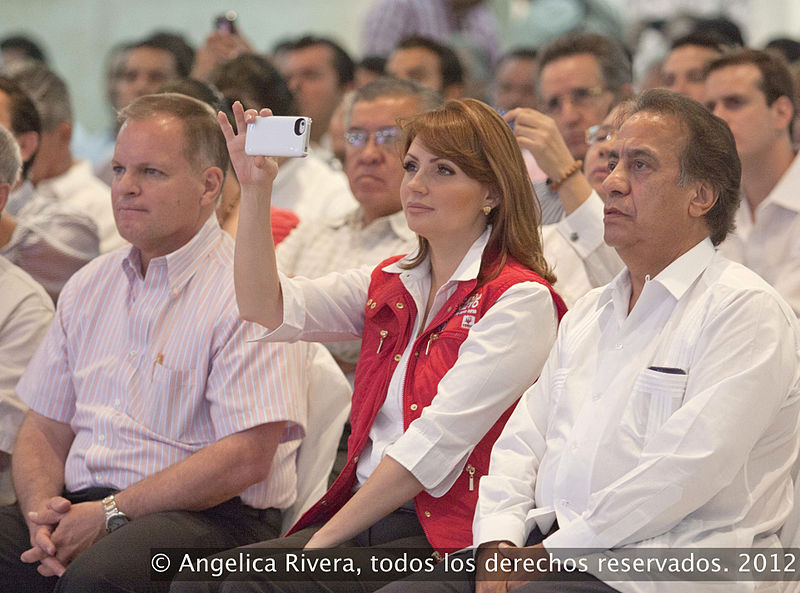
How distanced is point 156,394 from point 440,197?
33.4 inches

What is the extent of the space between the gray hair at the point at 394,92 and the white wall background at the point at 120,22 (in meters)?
4.48

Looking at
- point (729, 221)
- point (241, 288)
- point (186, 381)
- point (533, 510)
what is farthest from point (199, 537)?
point (729, 221)

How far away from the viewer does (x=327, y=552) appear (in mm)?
2264

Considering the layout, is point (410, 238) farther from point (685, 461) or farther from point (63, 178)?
point (63, 178)

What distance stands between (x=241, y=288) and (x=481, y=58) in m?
3.86

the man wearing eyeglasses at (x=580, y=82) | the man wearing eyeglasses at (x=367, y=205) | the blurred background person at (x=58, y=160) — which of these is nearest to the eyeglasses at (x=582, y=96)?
the man wearing eyeglasses at (x=580, y=82)

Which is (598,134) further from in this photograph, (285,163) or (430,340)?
(285,163)

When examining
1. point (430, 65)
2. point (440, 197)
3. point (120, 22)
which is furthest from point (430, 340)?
point (120, 22)

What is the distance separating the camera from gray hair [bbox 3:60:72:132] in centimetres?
436

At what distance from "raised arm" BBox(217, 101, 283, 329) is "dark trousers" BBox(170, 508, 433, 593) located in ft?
1.64

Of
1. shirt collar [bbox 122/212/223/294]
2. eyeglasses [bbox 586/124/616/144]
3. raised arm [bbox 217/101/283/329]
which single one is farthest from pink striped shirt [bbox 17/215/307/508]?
eyeglasses [bbox 586/124/616/144]

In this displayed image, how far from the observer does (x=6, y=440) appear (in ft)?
9.59

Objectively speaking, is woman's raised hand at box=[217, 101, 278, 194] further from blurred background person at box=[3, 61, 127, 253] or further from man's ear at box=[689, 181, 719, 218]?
blurred background person at box=[3, 61, 127, 253]

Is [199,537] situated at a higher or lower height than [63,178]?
lower
